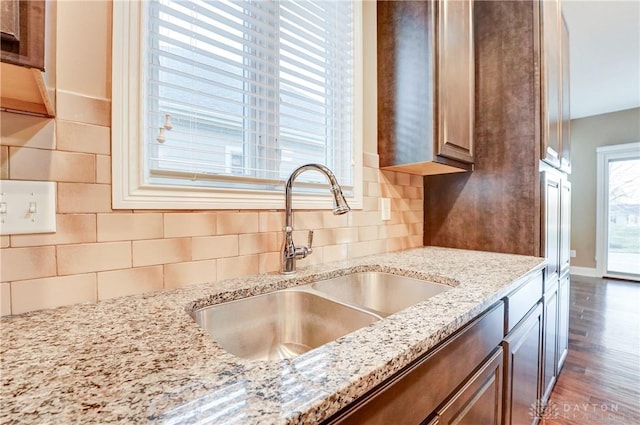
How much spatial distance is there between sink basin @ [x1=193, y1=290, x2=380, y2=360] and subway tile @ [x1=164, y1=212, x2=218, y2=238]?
24 cm

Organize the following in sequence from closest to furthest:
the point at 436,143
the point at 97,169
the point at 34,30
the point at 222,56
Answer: the point at 34,30 < the point at 97,169 < the point at 222,56 < the point at 436,143

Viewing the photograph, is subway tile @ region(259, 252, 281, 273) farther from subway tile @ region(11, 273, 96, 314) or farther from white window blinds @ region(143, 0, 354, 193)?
subway tile @ region(11, 273, 96, 314)

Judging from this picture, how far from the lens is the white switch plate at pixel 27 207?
0.65 m

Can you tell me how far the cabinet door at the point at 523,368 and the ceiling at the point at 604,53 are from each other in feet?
8.12

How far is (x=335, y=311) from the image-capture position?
33.3 inches

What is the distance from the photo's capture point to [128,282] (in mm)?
804

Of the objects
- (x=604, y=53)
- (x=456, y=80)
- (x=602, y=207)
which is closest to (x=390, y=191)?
(x=456, y=80)

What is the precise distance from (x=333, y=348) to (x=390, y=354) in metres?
0.10

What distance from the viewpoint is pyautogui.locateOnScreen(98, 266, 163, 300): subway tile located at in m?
0.77

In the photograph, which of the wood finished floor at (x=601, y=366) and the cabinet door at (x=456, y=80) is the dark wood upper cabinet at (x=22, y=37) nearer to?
the cabinet door at (x=456, y=80)

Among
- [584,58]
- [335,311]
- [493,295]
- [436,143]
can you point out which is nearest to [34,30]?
[335,311]

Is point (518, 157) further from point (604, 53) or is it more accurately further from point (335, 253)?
point (604, 53)

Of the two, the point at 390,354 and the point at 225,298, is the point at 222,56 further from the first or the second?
the point at 390,354

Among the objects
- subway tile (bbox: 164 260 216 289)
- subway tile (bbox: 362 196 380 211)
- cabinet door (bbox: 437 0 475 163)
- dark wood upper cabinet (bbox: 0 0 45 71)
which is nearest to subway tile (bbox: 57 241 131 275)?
subway tile (bbox: 164 260 216 289)
